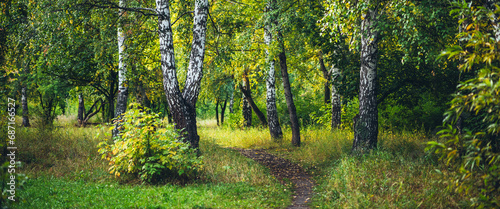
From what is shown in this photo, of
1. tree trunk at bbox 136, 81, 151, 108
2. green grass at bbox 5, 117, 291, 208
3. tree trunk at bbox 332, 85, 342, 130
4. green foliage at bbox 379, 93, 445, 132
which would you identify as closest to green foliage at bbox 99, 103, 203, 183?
green grass at bbox 5, 117, 291, 208

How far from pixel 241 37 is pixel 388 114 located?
377 inches

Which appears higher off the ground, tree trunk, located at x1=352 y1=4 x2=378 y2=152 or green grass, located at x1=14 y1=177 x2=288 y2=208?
tree trunk, located at x1=352 y1=4 x2=378 y2=152

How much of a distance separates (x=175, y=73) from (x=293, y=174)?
4.86 m

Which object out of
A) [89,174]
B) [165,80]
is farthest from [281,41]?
[89,174]

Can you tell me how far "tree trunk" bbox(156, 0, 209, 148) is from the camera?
8.84m

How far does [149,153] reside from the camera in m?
7.62

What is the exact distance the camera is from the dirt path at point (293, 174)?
24.1 ft

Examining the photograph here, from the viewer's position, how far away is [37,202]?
576 cm

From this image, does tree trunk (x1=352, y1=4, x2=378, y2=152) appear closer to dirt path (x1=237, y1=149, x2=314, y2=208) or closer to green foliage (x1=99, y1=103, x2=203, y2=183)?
dirt path (x1=237, y1=149, x2=314, y2=208)

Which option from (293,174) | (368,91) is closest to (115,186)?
(293,174)

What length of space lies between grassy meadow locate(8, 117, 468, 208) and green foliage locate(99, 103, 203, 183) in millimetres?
380

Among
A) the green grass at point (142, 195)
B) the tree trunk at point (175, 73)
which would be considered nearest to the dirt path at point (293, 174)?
the green grass at point (142, 195)

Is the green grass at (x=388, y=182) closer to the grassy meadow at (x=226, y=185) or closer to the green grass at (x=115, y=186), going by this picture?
the grassy meadow at (x=226, y=185)

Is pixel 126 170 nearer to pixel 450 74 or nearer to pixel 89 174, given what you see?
pixel 89 174
